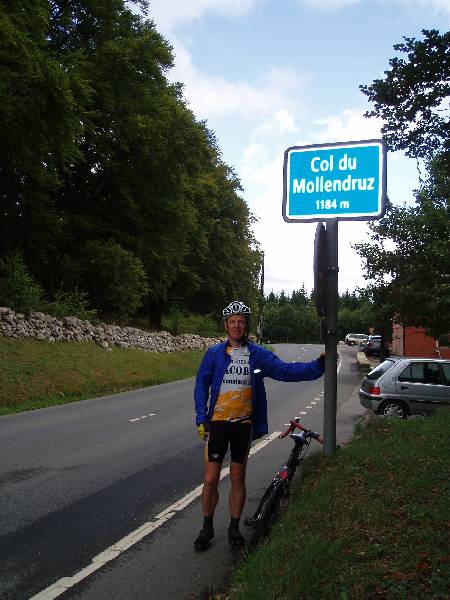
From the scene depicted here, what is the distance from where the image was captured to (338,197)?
5668 millimetres

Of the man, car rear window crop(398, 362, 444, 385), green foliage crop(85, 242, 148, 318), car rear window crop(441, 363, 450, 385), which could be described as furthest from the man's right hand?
green foliage crop(85, 242, 148, 318)

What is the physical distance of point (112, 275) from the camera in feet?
92.5

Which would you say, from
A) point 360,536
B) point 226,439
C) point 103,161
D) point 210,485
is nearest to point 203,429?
point 226,439

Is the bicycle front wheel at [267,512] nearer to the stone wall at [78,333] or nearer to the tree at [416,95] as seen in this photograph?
the tree at [416,95]

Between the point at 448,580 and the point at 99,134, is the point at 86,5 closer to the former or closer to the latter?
the point at 99,134

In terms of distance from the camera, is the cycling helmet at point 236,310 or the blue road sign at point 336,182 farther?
the blue road sign at point 336,182

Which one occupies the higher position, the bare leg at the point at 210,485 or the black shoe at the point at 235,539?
the bare leg at the point at 210,485

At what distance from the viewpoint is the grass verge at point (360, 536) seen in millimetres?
3344

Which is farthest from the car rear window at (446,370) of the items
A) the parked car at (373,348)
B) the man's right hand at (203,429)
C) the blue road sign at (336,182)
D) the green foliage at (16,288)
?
the parked car at (373,348)

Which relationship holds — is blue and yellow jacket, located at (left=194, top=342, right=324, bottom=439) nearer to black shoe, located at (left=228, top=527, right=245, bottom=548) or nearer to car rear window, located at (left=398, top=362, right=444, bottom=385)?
black shoe, located at (left=228, top=527, right=245, bottom=548)

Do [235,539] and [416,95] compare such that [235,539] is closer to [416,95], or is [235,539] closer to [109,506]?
[109,506]

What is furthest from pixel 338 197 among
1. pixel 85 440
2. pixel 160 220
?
pixel 160 220

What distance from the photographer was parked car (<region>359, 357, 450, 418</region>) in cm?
1254

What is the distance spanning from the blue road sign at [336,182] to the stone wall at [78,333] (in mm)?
16108
